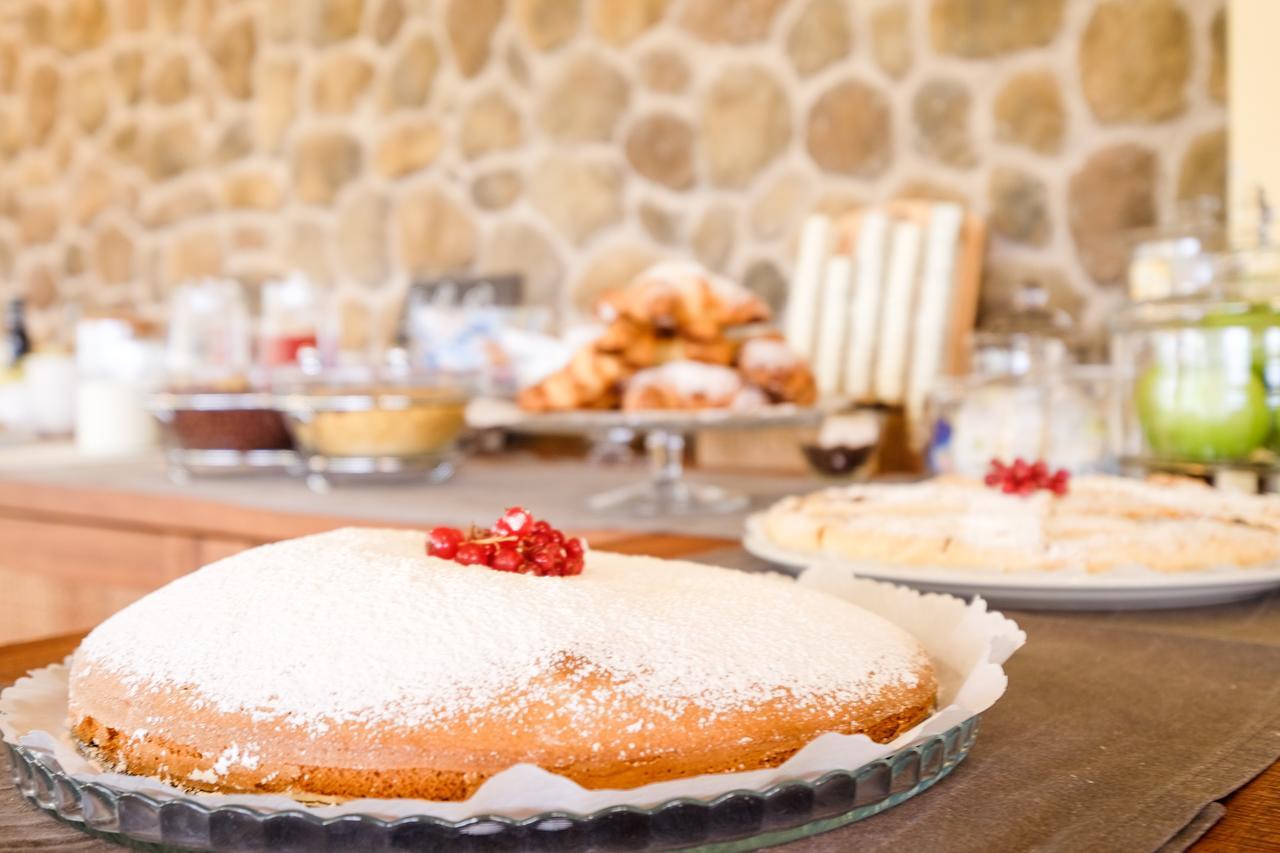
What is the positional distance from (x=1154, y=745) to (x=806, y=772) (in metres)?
0.21

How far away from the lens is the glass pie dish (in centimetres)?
179

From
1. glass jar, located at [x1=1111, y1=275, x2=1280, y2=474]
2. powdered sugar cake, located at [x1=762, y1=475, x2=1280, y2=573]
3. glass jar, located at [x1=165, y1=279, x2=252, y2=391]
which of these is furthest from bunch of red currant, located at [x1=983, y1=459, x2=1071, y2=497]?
glass jar, located at [x1=165, y1=279, x2=252, y2=391]

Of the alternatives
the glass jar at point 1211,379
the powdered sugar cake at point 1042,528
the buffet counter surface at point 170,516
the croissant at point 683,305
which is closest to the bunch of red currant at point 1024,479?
the powdered sugar cake at point 1042,528

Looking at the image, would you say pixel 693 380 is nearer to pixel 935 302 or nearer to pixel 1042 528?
pixel 1042 528

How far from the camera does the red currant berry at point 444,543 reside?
22.7 inches

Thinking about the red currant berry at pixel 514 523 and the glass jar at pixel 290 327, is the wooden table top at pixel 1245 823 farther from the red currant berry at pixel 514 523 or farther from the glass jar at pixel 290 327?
the glass jar at pixel 290 327

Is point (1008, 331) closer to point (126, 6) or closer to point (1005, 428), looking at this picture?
point (1005, 428)

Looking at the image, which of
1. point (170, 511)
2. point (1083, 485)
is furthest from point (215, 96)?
Result: point (1083, 485)

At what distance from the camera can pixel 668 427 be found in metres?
1.46

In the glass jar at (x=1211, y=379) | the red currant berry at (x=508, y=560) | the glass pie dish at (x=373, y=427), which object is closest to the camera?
the red currant berry at (x=508, y=560)

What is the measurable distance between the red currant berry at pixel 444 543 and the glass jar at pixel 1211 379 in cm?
92

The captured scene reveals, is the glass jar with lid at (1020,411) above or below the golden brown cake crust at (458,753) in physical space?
above

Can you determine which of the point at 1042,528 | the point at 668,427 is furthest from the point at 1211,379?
the point at 668,427

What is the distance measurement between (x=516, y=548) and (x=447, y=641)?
0.32 ft
